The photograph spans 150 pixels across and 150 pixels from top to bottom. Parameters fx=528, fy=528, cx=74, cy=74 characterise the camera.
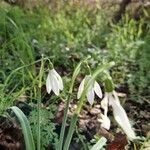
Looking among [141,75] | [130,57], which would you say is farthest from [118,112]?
[130,57]

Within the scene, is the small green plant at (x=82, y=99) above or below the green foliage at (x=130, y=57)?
below

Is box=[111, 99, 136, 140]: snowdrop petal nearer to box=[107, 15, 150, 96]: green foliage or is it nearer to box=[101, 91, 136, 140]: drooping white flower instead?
box=[101, 91, 136, 140]: drooping white flower

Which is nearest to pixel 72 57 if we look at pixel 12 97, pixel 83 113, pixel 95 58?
pixel 95 58

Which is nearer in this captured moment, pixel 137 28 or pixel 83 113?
pixel 83 113

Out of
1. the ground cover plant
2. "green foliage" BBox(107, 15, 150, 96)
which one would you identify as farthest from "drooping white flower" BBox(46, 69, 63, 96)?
"green foliage" BBox(107, 15, 150, 96)

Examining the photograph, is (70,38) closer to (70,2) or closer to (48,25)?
(48,25)

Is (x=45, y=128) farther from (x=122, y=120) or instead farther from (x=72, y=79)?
(x=122, y=120)

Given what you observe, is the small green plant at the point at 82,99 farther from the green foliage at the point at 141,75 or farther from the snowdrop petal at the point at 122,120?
the green foliage at the point at 141,75

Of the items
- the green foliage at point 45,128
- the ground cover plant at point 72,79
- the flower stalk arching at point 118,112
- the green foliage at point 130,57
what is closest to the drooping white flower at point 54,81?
the ground cover plant at point 72,79
